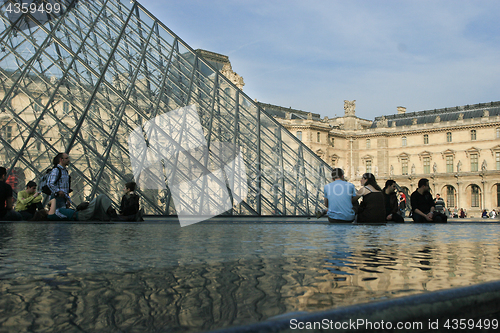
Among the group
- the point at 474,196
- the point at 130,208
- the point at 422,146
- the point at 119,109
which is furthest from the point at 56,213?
the point at 422,146

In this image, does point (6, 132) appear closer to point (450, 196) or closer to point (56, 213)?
point (56, 213)

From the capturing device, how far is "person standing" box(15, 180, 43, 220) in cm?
854

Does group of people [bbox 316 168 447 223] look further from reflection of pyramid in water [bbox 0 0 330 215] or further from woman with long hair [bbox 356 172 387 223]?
reflection of pyramid in water [bbox 0 0 330 215]

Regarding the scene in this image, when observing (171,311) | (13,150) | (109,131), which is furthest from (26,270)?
(109,131)

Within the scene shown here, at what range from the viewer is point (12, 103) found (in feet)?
33.8

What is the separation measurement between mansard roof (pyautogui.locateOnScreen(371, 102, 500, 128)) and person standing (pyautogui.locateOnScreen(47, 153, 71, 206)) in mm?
59610

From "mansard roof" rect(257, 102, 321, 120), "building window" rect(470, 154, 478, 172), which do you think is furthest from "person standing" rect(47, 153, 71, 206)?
"building window" rect(470, 154, 478, 172)

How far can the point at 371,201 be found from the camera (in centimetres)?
817

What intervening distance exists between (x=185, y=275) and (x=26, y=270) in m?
0.71

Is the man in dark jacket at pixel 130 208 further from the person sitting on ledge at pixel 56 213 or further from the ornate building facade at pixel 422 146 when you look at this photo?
the ornate building facade at pixel 422 146

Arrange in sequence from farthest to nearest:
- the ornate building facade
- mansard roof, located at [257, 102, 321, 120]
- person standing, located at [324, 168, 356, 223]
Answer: mansard roof, located at [257, 102, 321, 120], the ornate building facade, person standing, located at [324, 168, 356, 223]

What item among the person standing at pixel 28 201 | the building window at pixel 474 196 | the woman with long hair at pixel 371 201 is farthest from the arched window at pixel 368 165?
the person standing at pixel 28 201

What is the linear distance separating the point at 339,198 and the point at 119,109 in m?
5.51

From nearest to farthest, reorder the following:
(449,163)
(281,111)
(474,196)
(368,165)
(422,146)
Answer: (474,196) < (449,163) < (281,111) < (422,146) < (368,165)
